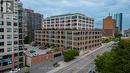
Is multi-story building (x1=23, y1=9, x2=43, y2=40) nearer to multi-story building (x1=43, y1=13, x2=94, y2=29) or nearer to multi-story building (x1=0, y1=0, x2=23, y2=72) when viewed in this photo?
multi-story building (x1=43, y1=13, x2=94, y2=29)

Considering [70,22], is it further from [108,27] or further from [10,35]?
[108,27]

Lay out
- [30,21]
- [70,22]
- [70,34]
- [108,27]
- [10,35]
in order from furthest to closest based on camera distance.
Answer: [108,27] < [30,21] < [70,22] < [70,34] < [10,35]

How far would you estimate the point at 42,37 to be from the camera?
106688mm

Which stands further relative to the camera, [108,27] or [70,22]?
[108,27]

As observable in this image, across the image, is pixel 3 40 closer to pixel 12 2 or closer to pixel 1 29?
pixel 1 29

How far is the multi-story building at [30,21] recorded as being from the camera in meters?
130

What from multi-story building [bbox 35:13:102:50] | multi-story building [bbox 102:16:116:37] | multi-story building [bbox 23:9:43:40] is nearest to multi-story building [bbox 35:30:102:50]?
multi-story building [bbox 35:13:102:50]

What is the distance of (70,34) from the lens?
3386 inches

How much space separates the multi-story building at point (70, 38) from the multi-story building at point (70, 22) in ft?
34.1

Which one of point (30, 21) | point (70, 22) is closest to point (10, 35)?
point (70, 22)

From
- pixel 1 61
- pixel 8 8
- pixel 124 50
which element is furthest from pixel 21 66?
pixel 124 50

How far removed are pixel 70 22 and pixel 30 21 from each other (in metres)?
43.1

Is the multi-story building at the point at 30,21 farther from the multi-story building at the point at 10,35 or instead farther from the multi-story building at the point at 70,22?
the multi-story building at the point at 10,35

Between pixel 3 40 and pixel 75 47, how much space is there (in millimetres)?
38359
